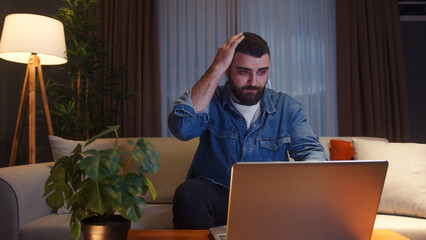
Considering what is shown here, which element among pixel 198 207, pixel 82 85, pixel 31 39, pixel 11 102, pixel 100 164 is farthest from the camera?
pixel 11 102

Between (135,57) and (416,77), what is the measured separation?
277cm

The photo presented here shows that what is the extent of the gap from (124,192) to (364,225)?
0.52 m

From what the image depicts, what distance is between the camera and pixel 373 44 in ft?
10.3

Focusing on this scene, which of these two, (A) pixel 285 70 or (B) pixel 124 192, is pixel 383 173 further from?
(A) pixel 285 70

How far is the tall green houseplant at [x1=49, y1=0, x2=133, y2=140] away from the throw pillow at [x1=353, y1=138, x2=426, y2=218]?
1.97 meters

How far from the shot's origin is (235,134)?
4.74ft

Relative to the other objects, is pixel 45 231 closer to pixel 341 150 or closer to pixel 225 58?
pixel 225 58

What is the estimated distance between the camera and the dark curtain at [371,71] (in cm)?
310

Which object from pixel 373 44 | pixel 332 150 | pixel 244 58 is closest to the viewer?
pixel 244 58

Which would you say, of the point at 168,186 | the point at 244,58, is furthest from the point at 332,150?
the point at 168,186

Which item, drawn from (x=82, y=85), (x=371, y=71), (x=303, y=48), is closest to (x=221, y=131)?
(x=82, y=85)

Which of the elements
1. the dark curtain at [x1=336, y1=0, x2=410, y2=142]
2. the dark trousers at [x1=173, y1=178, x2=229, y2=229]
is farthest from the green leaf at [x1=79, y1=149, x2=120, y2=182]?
the dark curtain at [x1=336, y1=0, x2=410, y2=142]

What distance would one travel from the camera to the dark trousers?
1160mm

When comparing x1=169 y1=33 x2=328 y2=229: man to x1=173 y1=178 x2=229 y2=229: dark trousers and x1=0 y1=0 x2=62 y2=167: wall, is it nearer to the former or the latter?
x1=173 y1=178 x2=229 y2=229: dark trousers
